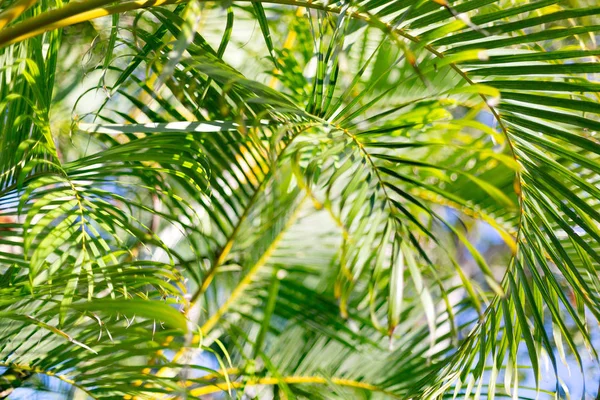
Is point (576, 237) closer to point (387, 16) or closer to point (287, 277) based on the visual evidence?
point (387, 16)

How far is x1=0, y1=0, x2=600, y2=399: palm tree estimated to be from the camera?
65 cm

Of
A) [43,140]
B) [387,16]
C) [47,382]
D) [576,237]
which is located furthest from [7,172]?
[576,237]

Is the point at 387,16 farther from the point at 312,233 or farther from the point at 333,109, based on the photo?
the point at 312,233

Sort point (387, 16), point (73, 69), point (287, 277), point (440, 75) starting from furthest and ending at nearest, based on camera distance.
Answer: point (73, 69) → point (287, 277) → point (440, 75) → point (387, 16)

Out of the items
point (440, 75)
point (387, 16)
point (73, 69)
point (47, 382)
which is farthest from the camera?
point (73, 69)

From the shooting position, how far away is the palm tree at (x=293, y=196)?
25.7 inches

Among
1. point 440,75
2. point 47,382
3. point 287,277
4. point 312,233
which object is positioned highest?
point 440,75

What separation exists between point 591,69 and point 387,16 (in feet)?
0.88

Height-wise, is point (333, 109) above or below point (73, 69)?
below

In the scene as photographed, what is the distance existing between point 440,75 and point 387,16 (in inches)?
11.6

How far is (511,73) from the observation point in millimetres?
817

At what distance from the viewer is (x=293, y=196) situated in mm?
1308

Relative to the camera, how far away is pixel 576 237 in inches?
33.6

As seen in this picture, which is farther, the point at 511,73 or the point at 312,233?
the point at 312,233
